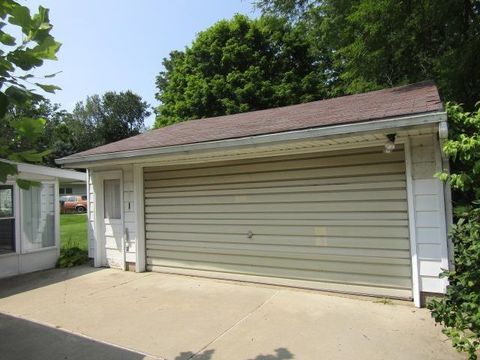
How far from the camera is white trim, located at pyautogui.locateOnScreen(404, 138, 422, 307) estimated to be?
16.0 feet

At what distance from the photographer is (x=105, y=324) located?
15.3 feet

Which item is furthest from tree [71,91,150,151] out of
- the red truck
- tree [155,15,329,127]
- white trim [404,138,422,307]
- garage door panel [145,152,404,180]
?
white trim [404,138,422,307]

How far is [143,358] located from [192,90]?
19.9 metres

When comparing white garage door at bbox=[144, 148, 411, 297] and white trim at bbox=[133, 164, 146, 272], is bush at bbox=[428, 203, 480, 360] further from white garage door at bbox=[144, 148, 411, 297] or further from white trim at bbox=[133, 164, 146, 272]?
white trim at bbox=[133, 164, 146, 272]

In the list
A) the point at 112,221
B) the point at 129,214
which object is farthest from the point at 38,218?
the point at 129,214

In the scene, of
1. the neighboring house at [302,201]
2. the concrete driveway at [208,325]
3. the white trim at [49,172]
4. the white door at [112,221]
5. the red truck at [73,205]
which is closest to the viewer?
the concrete driveway at [208,325]

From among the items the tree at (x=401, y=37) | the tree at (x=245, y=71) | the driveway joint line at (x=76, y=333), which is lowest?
the driveway joint line at (x=76, y=333)

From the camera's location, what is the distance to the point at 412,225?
16.3 ft

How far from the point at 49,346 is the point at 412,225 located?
4.59m

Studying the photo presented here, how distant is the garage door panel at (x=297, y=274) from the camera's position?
5188 millimetres

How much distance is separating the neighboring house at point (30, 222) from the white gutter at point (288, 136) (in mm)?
1645

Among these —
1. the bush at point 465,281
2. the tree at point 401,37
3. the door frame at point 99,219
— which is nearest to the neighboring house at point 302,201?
the door frame at point 99,219

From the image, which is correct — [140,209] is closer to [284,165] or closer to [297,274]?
[284,165]

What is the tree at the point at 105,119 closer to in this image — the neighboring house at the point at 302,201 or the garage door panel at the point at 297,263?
the neighboring house at the point at 302,201
